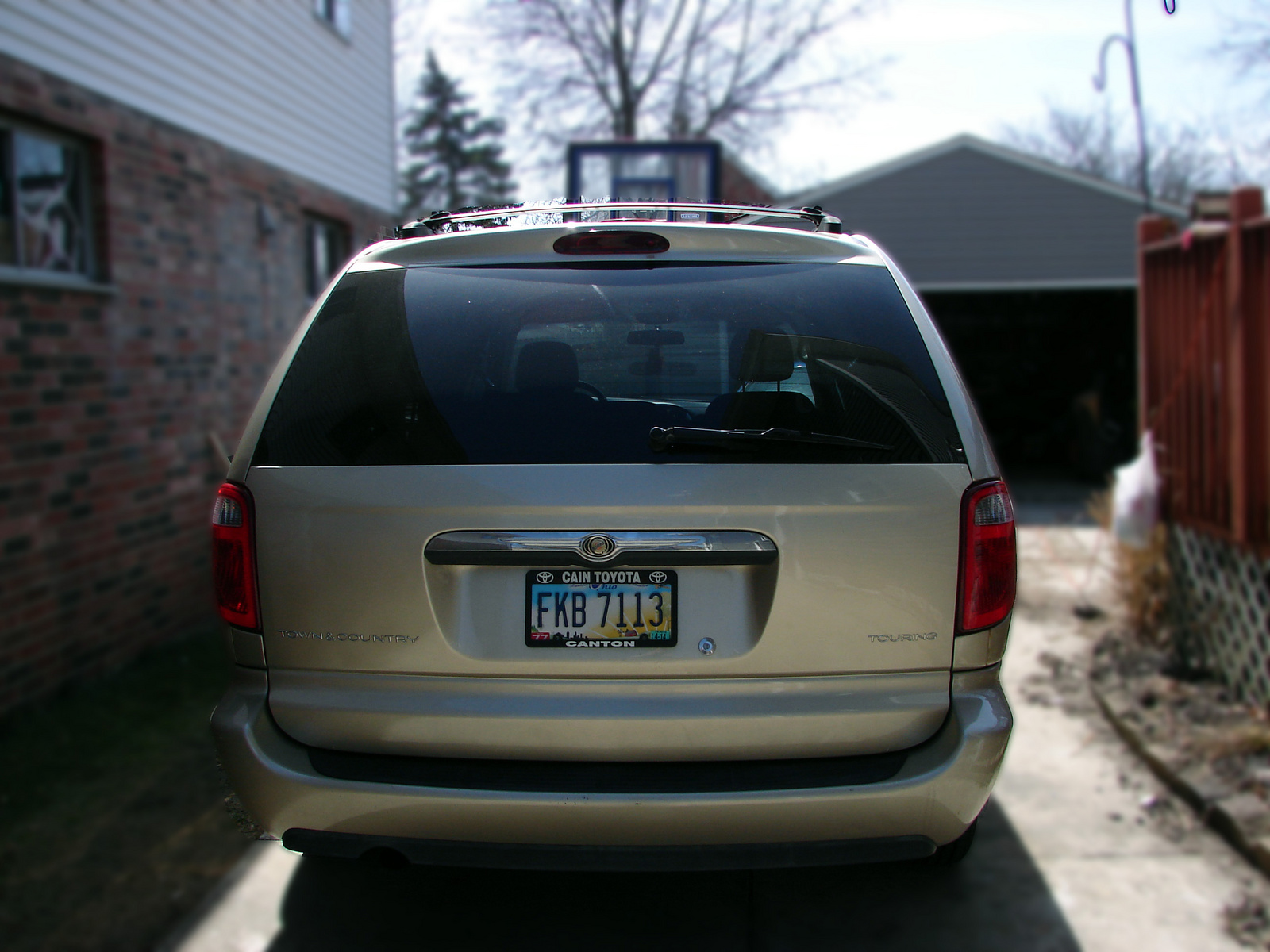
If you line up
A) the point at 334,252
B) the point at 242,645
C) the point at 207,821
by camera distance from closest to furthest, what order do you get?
1. the point at 242,645
2. the point at 207,821
3. the point at 334,252

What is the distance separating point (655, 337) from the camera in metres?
2.34

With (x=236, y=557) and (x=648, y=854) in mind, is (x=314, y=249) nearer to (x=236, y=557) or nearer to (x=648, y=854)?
(x=236, y=557)

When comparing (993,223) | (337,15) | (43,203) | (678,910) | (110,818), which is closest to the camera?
(678,910)

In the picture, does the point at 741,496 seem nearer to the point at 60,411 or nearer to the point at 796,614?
the point at 796,614

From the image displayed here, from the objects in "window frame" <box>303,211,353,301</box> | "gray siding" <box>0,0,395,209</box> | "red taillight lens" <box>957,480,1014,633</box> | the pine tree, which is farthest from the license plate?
the pine tree

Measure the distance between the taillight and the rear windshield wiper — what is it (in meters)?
0.96

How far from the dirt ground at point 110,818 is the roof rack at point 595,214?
2297 millimetres

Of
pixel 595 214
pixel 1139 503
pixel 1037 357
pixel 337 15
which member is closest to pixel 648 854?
pixel 595 214

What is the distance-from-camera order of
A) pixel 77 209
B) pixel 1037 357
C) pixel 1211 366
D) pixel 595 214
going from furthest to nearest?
pixel 1037 357, pixel 77 209, pixel 1211 366, pixel 595 214

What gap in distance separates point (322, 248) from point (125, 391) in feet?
13.9

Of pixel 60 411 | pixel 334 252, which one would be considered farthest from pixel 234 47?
pixel 60 411

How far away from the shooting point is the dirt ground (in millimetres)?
3139

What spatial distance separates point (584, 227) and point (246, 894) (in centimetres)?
241

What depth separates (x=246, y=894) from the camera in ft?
10.6
